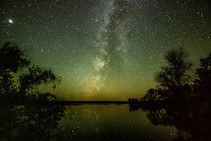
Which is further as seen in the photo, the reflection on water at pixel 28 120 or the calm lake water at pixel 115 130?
the calm lake water at pixel 115 130

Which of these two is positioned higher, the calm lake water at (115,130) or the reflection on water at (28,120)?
the reflection on water at (28,120)

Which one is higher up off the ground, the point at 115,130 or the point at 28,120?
the point at 28,120

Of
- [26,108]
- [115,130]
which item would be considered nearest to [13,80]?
[26,108]

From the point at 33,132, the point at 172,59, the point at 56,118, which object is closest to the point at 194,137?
the point at 56,118

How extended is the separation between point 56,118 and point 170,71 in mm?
16059

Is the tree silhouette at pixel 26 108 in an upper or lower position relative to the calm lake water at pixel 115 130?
upper

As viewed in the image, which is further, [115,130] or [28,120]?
[115,130]

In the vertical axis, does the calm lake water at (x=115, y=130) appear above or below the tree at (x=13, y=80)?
below

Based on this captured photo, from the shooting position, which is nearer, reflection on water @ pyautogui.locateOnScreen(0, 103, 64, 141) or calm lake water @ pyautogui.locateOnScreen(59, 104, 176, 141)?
reflection on water @ pyautogui.locateOnScreen(0, 103, 64, 141)

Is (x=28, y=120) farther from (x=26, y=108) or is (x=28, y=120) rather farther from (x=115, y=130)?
(x=115, y=130)

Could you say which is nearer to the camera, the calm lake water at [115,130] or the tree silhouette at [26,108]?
the tree silhouette at [26,108]

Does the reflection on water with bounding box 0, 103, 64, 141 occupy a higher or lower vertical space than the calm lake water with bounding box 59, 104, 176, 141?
higher

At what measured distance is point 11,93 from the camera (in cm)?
1015

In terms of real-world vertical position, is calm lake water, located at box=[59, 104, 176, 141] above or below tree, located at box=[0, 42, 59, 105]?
below
